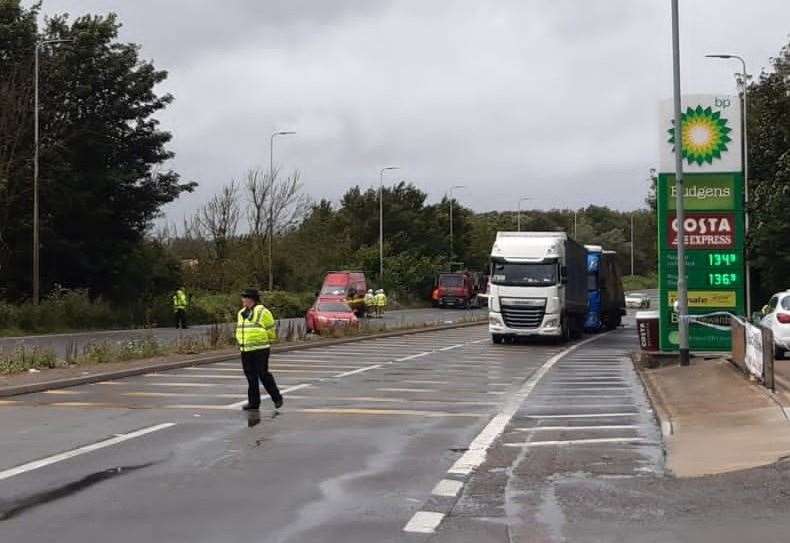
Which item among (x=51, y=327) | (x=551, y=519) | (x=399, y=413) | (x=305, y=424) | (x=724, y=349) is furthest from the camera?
(x=51, y=327)

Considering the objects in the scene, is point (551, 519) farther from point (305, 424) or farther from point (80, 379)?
point (80, 379)

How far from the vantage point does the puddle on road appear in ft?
25.3

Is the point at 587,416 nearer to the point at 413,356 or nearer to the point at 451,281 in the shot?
the point at 413,356

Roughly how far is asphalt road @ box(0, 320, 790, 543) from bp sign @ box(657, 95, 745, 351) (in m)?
6.36

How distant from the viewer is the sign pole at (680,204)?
20.5m

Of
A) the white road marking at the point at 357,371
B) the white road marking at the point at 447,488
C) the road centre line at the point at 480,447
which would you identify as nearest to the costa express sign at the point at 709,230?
the road centre line at the point at 480,447

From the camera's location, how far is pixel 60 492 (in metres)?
8.38

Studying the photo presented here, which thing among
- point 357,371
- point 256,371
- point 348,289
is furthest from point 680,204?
point 348,289

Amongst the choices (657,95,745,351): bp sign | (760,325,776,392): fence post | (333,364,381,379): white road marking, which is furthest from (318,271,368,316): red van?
(760,325,776,392): fence post

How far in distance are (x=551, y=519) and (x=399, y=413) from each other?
6.37 metres

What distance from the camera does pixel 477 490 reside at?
8.58 m

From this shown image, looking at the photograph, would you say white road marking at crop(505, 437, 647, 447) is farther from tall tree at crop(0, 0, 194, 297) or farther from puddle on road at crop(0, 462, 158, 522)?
tall tree at crop(0, 0, 194, 297)

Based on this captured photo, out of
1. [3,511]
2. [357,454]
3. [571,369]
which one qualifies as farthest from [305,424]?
[571,369]

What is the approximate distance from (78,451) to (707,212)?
52.5 ft
